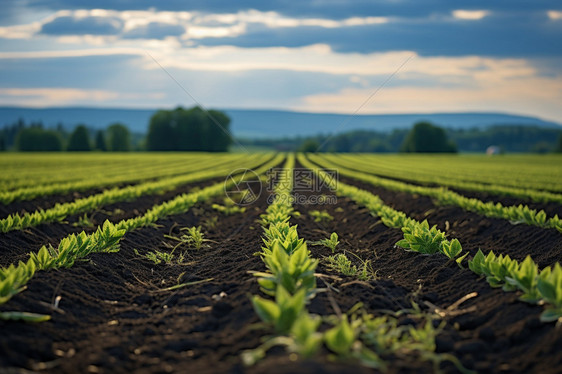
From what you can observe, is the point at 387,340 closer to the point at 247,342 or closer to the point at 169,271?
the point at 247,342

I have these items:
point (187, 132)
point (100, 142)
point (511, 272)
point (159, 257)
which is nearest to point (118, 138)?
point (100, 142)

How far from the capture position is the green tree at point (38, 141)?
91.6 metres

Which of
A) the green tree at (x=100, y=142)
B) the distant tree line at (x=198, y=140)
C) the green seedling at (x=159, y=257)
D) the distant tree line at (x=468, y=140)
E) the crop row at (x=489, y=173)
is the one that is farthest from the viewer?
the distant tree line at (x=468, y=140)

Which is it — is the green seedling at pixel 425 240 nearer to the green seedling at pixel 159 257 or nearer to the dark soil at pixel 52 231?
the green seedling at pixel 159 257

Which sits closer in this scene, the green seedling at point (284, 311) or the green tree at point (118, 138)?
the green seedling at point (284, 311)

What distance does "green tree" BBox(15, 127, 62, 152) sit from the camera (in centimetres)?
9162

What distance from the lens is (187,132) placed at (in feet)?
290

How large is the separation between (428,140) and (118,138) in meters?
64.6

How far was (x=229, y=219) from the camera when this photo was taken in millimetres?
10758

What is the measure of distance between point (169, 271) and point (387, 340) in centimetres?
367

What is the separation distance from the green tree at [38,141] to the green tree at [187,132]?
19.5m

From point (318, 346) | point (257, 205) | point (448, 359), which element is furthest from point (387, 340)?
point (257, 205)

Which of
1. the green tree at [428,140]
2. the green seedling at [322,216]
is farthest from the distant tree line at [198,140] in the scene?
the green seedling at [322,216]

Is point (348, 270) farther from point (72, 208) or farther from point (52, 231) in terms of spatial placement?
point (72, 208)
